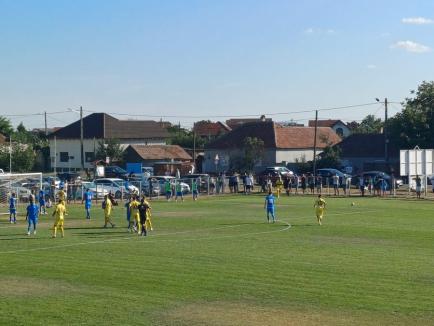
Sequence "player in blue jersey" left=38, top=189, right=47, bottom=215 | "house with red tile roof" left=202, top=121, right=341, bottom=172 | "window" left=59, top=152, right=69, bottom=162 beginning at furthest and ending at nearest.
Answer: "window" left=59, top=152, right=69, bottom=162 < "house with red tile roof" left=202, top=121, right=341, bottom=172 < "player in blue jersey" left=38, top=189, right=47, bottom=215

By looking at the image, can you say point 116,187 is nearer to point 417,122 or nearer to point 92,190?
point 92,190

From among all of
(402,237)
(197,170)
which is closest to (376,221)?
(402,237)

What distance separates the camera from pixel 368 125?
130875 mm

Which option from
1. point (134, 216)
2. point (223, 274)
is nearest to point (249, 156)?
point (134, 216)

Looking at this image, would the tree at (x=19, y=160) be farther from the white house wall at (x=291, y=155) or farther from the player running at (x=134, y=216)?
the player running at (x=134, y=216)

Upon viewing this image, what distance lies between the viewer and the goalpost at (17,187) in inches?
1852

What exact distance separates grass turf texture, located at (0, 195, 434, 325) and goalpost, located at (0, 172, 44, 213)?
30.6 feet

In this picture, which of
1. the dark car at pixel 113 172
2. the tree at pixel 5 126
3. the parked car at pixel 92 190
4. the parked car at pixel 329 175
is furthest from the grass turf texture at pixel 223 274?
the tree at pixel 5 126

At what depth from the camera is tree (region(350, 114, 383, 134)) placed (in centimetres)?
12276

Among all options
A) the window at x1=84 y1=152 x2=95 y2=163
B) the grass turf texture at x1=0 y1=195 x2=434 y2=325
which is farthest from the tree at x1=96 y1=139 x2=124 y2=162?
the grass turf texture at x1=0 y1=195 x2=434 y2=325

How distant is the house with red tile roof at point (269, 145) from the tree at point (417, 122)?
42.7 feet

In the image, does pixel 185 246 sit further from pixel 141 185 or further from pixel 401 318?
pixel 141 185

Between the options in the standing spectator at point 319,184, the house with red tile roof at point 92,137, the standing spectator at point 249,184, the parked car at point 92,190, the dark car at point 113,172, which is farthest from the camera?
the house with red tile roof at point 92,137

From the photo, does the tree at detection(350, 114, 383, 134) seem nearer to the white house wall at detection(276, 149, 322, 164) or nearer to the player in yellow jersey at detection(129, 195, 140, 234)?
the white house wall at detection(276, 149, 322, 164)
